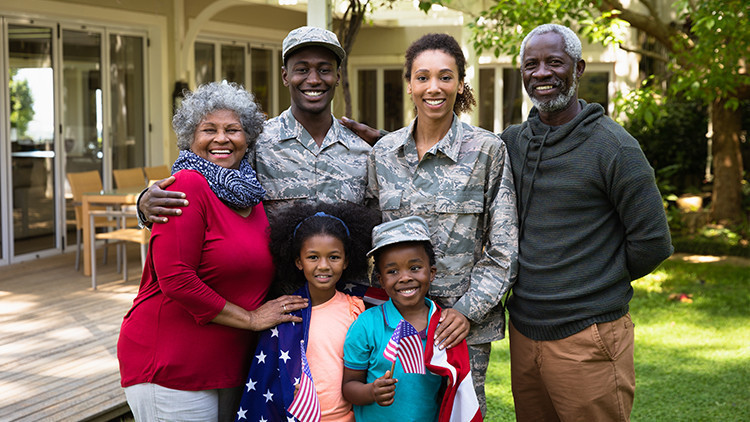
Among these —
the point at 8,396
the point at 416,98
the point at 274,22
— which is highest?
the point at 274,22

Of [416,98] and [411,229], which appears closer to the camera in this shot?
[411,229]

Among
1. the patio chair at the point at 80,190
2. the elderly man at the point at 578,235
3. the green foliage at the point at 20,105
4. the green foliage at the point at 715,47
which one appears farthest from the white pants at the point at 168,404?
the green foliage at the point at 20,105

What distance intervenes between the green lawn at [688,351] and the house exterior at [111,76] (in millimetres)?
2923

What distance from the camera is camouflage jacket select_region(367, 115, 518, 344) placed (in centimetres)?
269

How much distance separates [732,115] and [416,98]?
808 centimetres

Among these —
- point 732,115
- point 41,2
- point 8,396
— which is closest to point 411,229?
point 8,396

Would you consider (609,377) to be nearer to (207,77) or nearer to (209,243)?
(209,243)

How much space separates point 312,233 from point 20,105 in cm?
720

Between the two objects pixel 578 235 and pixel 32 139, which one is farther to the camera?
pixel 32 139

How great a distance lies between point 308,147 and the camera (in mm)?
2941

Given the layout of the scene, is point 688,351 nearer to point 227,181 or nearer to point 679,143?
point 227,181

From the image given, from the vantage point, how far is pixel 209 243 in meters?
2.47

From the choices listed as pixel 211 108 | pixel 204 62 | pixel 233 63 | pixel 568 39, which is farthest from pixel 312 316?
pixel 233 63

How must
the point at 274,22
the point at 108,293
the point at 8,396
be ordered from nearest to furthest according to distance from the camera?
the point at 8,396, the point at 108,293, the point at 274,22
